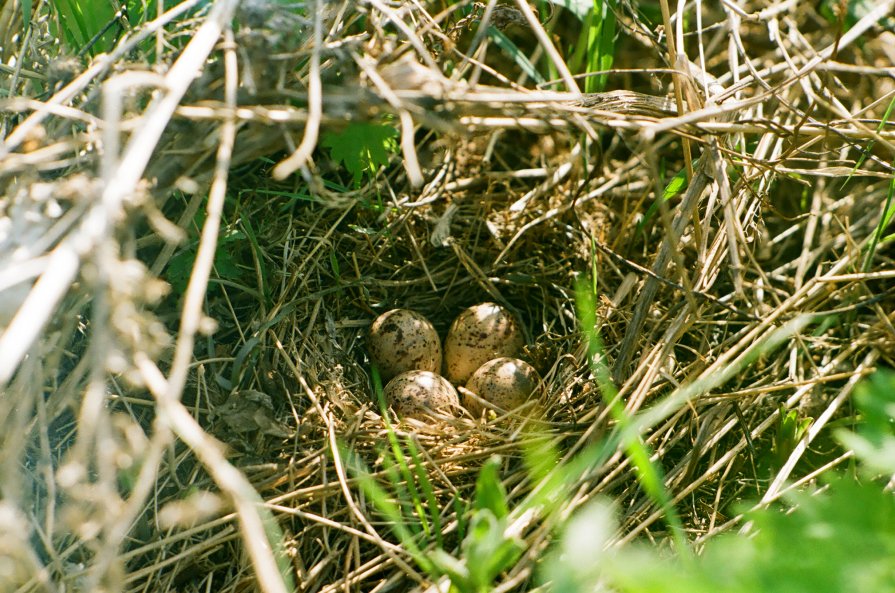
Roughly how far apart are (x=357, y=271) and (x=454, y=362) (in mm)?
397

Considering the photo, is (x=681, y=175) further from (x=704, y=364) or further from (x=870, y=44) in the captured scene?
(x=870, y=44)

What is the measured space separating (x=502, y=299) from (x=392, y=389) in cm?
47

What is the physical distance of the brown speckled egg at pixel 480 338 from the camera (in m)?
2.24

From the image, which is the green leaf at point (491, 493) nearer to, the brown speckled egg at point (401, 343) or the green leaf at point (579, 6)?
the brown speckled egg at point (401, 343)

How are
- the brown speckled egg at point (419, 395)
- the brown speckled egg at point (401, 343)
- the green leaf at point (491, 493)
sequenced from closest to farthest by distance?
the green leaf at point (491, 493) → the brown speckled egg at point (419, 395) → the brown speckled egg at point (401, 343)

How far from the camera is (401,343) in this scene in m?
2.20

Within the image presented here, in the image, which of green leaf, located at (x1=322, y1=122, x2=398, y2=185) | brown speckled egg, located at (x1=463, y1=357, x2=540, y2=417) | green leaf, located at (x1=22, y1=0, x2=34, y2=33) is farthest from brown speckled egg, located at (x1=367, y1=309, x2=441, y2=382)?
green leaf, located at (x1=22, y1=0, x2=34, y2=33)

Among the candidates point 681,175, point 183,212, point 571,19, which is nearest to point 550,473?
point 681,175

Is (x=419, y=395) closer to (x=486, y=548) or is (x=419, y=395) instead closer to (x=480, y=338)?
(x=480, y=338)

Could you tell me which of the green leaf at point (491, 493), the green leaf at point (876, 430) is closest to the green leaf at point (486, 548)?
the green leaf at point (491, 493)

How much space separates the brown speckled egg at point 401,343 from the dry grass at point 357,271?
0.08 meters

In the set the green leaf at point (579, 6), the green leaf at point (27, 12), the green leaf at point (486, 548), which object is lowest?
the green leaf at point (486, 548)

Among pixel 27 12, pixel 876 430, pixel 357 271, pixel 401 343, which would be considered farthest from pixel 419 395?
pixel 27 12

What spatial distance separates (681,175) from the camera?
2.08 meters
